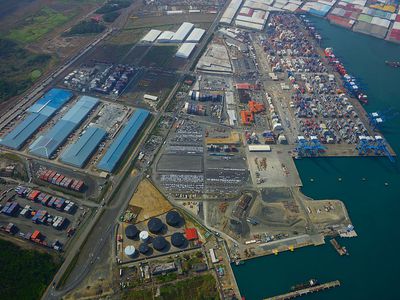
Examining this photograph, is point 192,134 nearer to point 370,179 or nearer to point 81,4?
point 370,179

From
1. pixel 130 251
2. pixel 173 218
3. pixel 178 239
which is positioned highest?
pixel 173 218

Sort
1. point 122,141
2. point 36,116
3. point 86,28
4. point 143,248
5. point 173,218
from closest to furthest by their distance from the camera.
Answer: point 143,248 → point 173,218 → point 122,141 → point 36,116 → point 86,28

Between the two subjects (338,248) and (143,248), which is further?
(338,248)

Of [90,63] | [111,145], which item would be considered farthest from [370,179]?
[90,63]

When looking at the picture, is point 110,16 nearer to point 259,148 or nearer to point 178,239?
point 259,148

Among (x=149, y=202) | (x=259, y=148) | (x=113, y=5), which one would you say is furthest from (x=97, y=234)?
(x=113, y=5)

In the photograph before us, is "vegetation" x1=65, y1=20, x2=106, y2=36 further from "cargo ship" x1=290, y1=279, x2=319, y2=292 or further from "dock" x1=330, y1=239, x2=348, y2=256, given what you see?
"cargo ship" x1=290, y1=279, x2=319, y2=292

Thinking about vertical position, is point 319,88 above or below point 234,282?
above
